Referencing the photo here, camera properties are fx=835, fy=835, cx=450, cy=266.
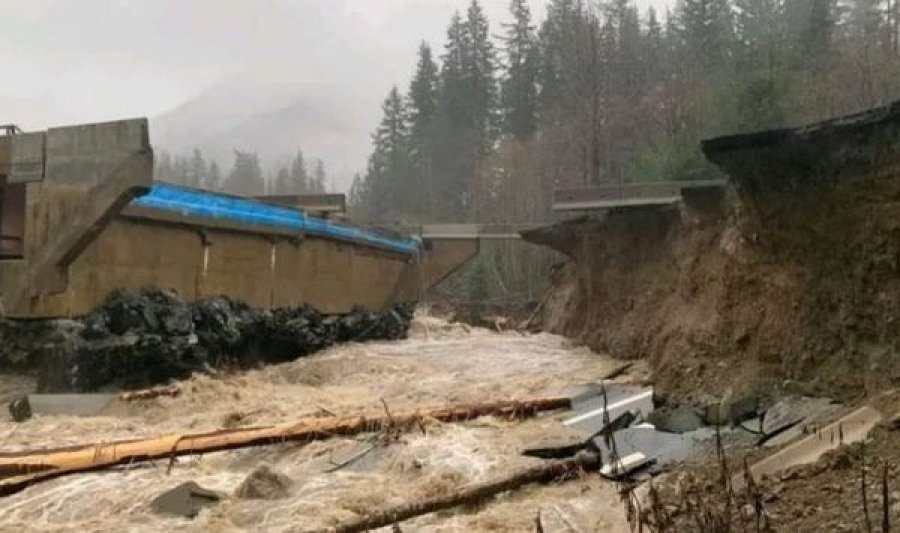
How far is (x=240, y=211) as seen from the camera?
17297mm

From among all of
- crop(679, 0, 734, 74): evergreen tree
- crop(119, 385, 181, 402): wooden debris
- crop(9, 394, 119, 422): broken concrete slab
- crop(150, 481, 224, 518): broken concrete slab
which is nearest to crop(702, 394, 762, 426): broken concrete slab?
crop(150, 481, 224, 518): broken concrete slab

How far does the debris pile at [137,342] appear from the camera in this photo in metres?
12.7

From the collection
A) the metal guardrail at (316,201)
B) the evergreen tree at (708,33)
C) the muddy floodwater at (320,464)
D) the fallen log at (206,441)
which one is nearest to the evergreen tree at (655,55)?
the evergreen tree at (708,33)

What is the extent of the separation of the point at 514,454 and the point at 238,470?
8.48 ft

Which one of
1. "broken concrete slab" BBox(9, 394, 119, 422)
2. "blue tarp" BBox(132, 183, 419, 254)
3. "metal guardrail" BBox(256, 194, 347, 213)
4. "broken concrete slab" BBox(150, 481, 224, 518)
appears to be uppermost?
"metal guardrail" BBox(256, 194, 347, 213)

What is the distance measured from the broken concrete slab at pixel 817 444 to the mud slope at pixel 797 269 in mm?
957

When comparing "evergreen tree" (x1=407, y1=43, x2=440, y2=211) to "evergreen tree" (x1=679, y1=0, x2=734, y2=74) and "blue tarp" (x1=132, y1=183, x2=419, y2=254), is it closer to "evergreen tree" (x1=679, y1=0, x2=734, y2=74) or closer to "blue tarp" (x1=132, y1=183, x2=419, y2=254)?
"evergreen tree" (x1=679, y1=0, x2=734, y2=74)

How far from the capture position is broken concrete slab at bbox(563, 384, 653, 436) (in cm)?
855

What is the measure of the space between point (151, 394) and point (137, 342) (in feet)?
6.21

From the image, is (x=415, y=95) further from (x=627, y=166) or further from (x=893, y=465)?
(x=893, y=465)

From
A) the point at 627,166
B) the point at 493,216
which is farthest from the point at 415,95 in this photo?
the point at 627,166

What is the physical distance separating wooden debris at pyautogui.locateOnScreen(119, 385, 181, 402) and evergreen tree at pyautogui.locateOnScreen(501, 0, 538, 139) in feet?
149

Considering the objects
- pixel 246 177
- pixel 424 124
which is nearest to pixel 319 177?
pixel 246 177

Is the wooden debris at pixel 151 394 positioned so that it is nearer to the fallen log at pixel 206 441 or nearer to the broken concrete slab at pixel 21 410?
the broken concrete slab at pixel 21 410
